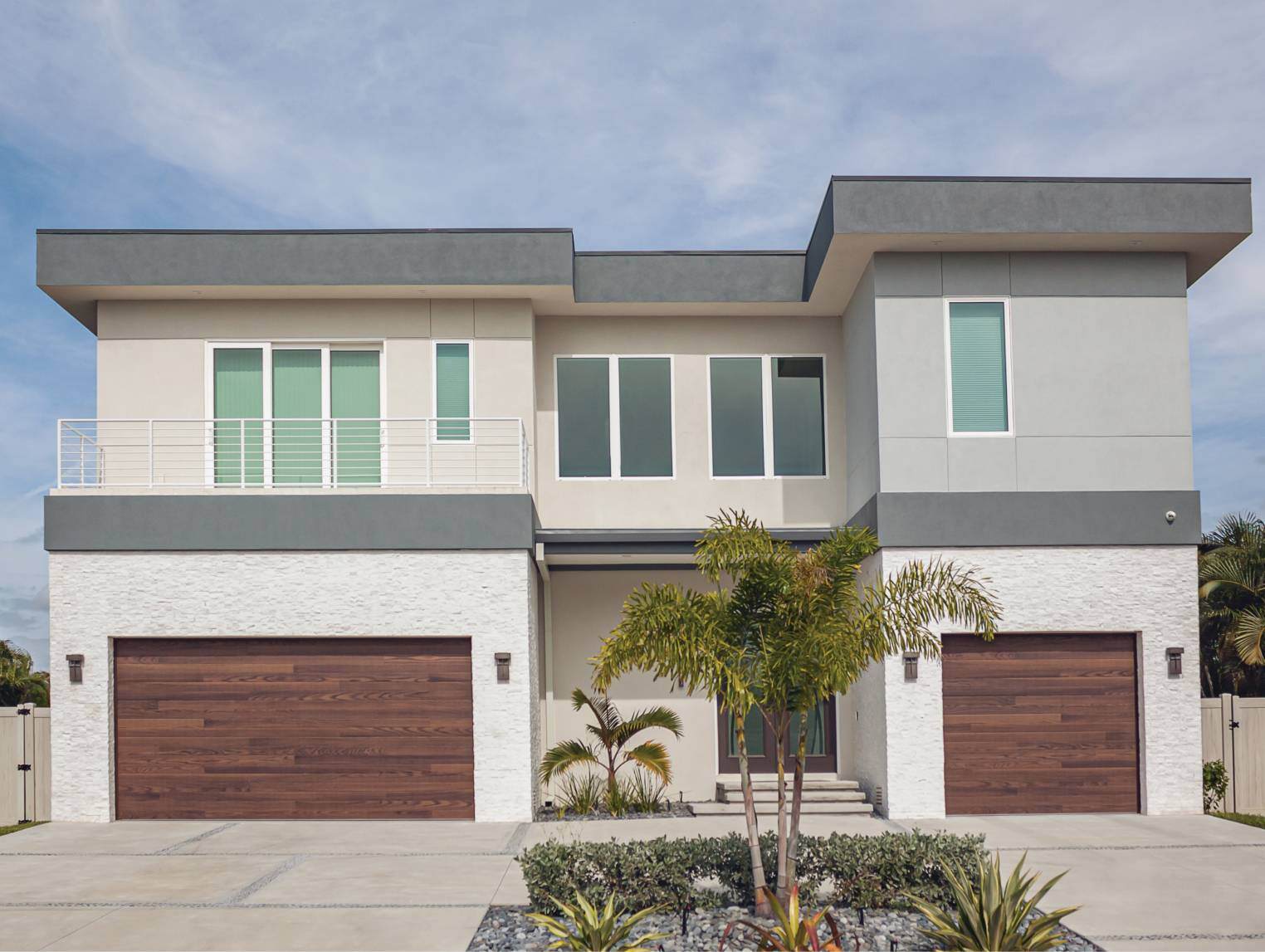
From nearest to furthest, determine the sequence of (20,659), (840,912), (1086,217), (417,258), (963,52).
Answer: (840,912) → (1086,217) → (417,258) → (963,52) → (20,659)

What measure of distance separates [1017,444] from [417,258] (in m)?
7.96

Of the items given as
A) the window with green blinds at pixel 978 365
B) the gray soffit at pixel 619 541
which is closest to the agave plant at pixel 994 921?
the window with green blinds at pixel 978 365

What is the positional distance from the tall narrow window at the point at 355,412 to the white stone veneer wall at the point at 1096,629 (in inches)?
267

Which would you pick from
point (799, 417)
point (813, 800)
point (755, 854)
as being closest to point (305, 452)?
point (799, 417)

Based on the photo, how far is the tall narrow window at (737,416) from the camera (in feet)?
53.8

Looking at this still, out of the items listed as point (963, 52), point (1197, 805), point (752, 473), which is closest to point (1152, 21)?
point (963, 52)

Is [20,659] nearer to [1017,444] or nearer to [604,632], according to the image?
[604,632]

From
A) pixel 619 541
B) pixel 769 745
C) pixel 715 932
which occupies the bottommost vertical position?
pixel 715 932

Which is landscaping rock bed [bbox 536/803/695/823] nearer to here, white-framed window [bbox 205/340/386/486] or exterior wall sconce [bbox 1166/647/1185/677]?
white-framed window [bbox 205/340/386/486]

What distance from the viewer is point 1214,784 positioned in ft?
47.1

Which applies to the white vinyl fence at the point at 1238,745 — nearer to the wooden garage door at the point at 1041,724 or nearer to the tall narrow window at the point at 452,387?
the wooden garage door at the point at 1041,724

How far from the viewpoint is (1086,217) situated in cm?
1352

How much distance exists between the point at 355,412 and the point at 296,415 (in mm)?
802

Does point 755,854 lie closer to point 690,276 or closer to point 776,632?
point 776,632
